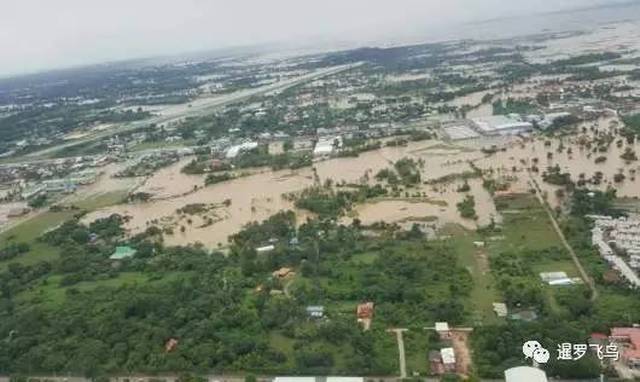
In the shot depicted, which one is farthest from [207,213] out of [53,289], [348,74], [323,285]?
[348,74]

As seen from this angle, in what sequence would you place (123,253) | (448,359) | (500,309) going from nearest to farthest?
(448,359) < (500,309) < (123,253)

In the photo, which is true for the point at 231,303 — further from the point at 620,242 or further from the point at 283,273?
the point at 620,242

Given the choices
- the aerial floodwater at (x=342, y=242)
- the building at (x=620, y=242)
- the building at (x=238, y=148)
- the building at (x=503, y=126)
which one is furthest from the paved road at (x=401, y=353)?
the building at (x=238, y=148)

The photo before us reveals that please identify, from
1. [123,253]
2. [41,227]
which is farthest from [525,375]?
[41,227]

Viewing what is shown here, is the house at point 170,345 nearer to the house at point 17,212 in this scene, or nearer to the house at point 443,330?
the house at point 443,330

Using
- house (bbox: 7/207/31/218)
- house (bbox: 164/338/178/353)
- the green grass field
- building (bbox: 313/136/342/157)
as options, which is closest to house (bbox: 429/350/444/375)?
house (bbox: 164/338/178/353)

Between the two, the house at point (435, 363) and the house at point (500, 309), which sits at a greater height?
the house at point (500, 309)

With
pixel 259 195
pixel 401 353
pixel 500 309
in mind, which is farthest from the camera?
pixel 259 195

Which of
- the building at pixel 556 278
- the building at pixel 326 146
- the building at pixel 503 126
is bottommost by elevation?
the building at pixel 556 278
